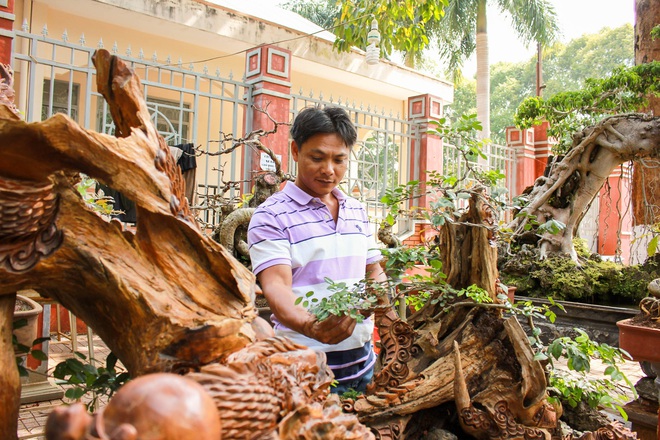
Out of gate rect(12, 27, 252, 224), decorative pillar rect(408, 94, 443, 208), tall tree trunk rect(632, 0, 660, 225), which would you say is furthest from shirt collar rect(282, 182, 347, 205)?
tall tree trunk rect(632, 0, 660, 225)

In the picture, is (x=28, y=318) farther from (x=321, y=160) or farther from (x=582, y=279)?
(x=582, y=279)

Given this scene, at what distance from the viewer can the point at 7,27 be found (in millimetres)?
4273

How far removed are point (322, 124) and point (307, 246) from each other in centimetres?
39

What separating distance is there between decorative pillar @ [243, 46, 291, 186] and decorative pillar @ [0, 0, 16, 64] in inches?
94.5

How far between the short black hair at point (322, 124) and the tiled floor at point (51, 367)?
3.86ft

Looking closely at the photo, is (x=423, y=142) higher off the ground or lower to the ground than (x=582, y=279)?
higher

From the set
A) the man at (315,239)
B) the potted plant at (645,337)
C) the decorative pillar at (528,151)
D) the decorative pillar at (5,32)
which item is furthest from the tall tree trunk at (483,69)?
the man at (315,239)

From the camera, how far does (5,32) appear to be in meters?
4.23

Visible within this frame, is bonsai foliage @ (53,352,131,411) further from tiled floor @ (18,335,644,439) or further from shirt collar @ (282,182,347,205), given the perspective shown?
tiled floor @ (18,335,644,439)

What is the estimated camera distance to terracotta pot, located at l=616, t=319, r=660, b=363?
2777mm

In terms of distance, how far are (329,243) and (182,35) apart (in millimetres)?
6564

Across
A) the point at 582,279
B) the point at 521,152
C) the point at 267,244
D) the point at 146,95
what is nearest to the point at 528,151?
the point at 521,152

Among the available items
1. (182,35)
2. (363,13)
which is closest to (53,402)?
(363,13)

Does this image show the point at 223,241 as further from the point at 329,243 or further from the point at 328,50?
the point at 328,50
